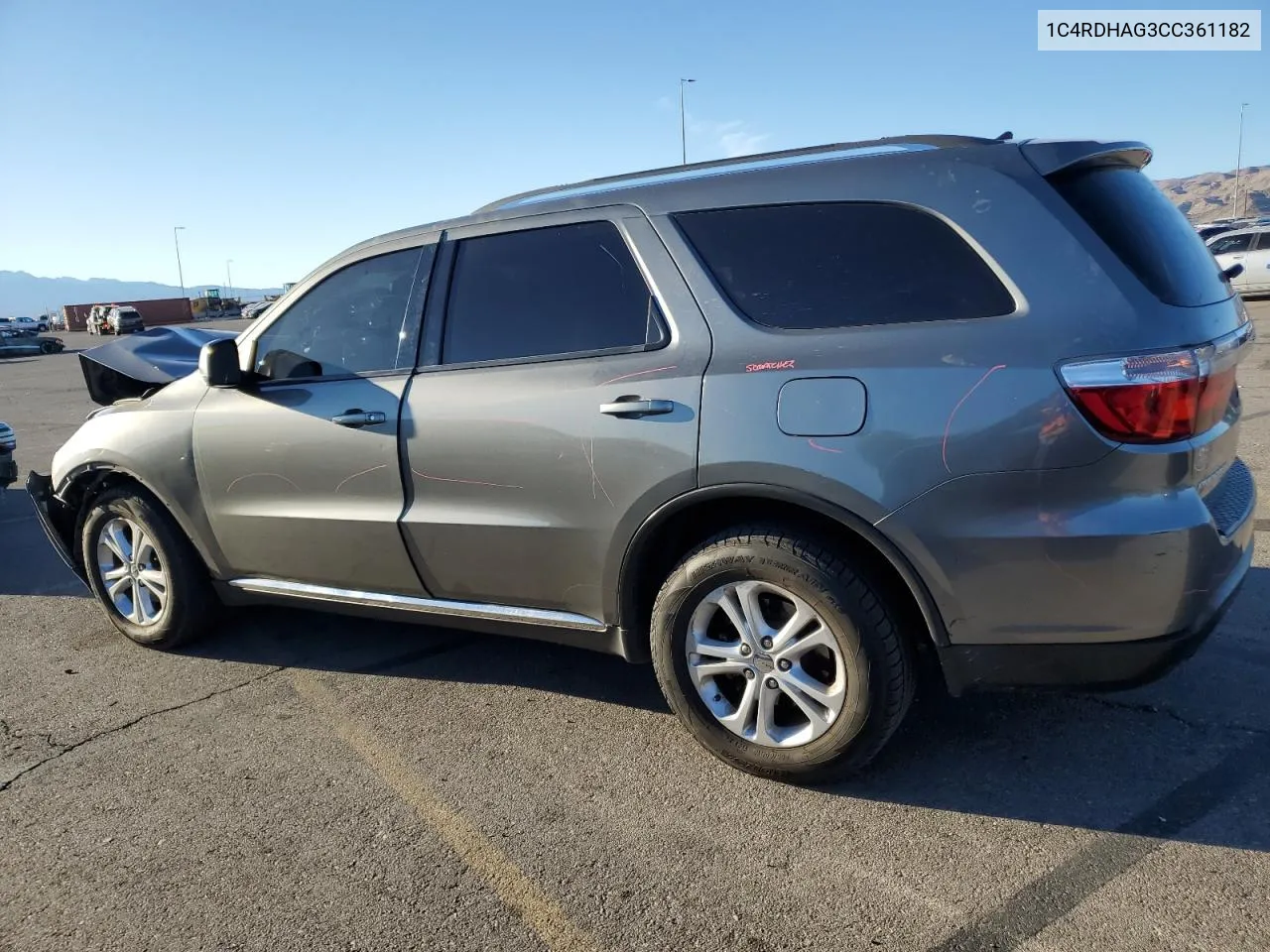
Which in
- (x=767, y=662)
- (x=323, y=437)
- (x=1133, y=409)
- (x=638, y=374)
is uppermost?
(x=638, y=374)

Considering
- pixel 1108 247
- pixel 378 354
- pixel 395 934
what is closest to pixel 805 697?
pixel 395 934

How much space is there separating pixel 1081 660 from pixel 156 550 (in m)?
3.73

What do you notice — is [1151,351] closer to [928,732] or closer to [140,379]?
[928,732]

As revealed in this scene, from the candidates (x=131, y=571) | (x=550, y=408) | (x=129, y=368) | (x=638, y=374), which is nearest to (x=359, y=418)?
(x=550, y=408)

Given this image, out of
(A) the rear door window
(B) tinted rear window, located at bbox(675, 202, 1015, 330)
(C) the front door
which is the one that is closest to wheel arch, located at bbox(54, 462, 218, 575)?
(C) the front door

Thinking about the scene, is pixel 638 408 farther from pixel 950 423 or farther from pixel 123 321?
pixel 123 321

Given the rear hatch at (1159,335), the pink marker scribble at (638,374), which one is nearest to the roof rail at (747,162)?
the rear hatch at (1159,335)

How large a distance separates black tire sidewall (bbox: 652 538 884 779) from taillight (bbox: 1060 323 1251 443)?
808 mm

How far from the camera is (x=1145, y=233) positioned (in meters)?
2.72

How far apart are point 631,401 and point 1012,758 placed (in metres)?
1.64

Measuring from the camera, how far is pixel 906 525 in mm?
2615

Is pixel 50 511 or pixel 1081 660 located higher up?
pixel 50 511

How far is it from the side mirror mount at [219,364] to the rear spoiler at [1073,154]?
9.64 ft

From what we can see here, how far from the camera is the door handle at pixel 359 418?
11.6 feet
